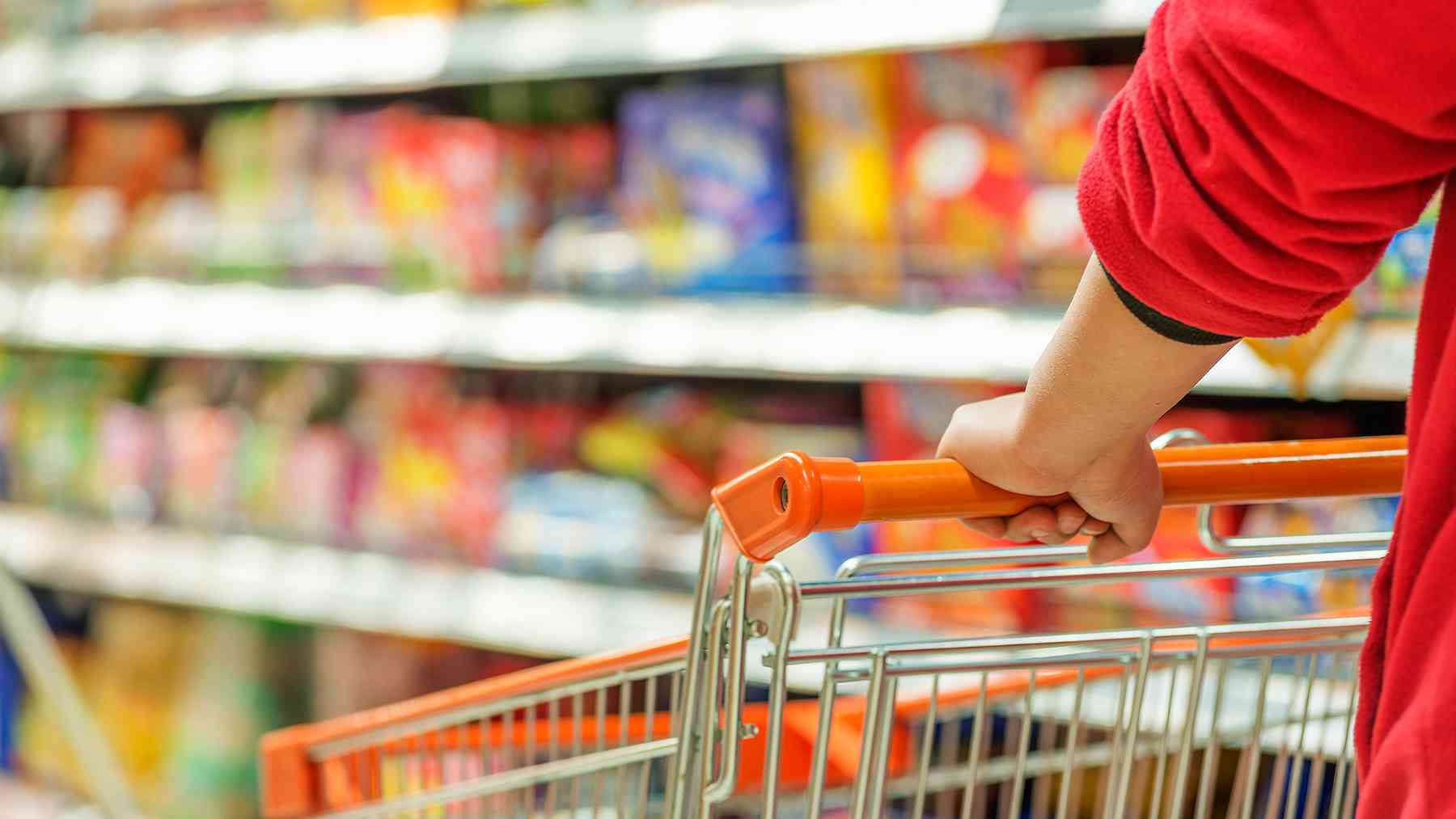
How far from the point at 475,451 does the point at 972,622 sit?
892 mm

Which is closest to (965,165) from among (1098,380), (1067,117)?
(1067,117)

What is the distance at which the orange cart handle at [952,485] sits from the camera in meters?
0.68

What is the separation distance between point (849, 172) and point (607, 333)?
0.37 m

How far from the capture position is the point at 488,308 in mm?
2039

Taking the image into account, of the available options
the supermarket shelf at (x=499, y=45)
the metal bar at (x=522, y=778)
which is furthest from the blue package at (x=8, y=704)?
the metal bar at (x=522, y=778)

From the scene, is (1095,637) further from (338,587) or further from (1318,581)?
(338,587)

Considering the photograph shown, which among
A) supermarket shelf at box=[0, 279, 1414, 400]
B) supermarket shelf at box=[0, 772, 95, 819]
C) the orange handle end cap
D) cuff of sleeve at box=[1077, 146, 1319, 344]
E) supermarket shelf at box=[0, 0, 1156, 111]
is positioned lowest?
the orange handle end cap

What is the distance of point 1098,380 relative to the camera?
62 cm

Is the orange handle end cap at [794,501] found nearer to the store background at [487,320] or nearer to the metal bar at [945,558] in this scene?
the metal bar at [945,558]

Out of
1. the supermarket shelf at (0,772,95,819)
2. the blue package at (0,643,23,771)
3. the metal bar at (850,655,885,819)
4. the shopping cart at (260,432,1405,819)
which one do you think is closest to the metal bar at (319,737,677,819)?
the shopping cart at (260,432,1405,819)

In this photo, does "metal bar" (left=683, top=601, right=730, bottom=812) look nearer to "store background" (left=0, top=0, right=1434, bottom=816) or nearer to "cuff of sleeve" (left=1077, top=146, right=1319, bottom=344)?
"cuff of sleeve" (left=1077, top=146, right=1319, bottom=344)

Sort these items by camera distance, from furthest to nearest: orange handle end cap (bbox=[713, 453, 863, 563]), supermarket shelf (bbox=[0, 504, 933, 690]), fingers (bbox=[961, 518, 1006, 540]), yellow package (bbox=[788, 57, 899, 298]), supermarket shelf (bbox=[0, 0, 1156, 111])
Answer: supermarket shelf (bbox=[0, 504, 933, 690]) < yellow package (bbox=[788, 57, 899, 298]) < supermarket shelf (bbox=[0, 0, 1156, 111]) < fingers (bbox=[961, 518, 1006, 540]) < orange handle end cap (bbox=[713, 453, 863, 563])

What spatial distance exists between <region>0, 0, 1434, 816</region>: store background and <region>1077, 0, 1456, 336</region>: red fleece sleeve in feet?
2.94

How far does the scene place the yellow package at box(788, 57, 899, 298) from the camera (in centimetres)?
176
